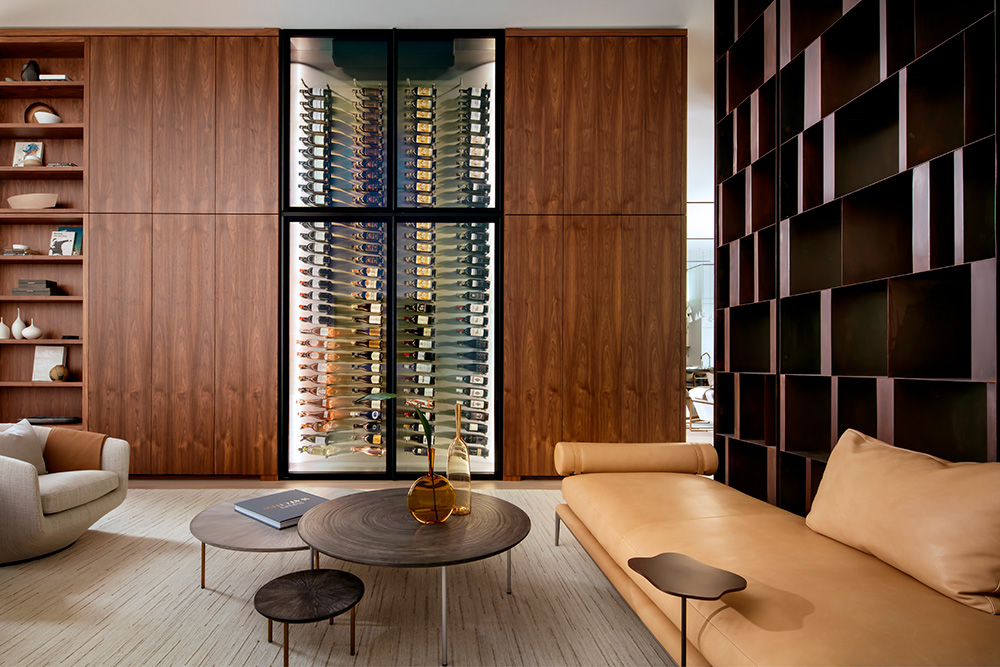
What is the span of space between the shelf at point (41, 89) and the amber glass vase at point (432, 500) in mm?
4213

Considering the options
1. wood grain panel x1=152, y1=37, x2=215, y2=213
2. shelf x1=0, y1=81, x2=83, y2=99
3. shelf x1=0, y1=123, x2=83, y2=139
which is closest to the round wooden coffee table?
wood grain panel x1=152, y1=37, x2=215, y2=213

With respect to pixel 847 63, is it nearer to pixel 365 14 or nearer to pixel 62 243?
pixel 365 14

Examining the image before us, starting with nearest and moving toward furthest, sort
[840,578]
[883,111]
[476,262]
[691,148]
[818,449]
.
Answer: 1. [840,578]
2. [883,111]
3. [818,449]
4. [476,262]
5. [691,148]

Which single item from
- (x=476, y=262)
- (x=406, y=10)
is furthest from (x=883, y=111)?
(x=406, y=10)

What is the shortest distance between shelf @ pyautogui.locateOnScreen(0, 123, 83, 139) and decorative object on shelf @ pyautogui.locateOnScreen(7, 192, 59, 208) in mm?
486

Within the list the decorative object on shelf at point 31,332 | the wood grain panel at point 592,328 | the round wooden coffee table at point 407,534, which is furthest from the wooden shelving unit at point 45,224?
the wood grain panel at point 592,328

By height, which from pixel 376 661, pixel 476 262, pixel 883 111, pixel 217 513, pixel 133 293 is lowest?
pixel 376 661

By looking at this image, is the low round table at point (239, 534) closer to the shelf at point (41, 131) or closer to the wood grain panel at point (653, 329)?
the wood grain panel at point (653, 329)

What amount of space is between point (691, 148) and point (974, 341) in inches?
188

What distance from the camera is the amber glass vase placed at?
1.89 meters

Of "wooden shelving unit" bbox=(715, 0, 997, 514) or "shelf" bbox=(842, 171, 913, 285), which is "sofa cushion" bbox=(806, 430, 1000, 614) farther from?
"shelf" bbox=(842, 171, 913, 285)

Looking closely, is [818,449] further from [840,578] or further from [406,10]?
[406,10]

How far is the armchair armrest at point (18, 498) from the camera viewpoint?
2250 mm

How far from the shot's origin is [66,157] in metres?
4.02
